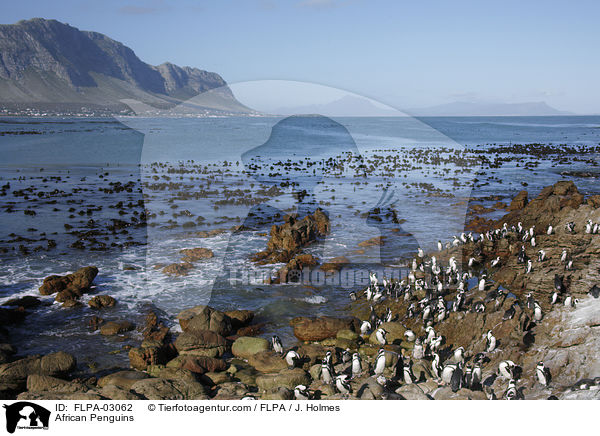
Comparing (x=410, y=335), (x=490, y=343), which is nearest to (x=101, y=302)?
(x=410, y=335)

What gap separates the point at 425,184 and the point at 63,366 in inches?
1218

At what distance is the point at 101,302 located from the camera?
1318 cm

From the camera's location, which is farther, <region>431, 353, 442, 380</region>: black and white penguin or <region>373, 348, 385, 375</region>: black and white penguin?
<region>373, 348, 385, 375</region>: black and white penguin

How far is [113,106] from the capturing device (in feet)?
652

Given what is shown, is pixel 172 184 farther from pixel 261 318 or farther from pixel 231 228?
pixel 261 318

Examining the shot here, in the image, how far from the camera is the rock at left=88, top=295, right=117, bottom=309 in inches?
515

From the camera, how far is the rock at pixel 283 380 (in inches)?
347

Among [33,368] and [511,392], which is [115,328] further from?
[511,392]

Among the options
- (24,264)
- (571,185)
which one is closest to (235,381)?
(24,264)

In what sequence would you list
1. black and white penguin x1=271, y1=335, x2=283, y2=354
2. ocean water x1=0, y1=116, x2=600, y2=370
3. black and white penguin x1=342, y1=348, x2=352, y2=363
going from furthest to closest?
ocean water x1=0, y1=116, x2=600, y2=370 < black and white penguin x1=271, y1=335, x2=283, y2=354 < black and white penguin x1=342, y1=348, x2=352, y2=363

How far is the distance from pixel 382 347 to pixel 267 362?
297 cm

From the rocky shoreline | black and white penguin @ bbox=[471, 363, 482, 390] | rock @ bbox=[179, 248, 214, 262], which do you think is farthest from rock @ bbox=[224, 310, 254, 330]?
black and white penguin @ bbox=[471, 363, 482, 390]

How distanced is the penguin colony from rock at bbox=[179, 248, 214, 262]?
24.0ft
